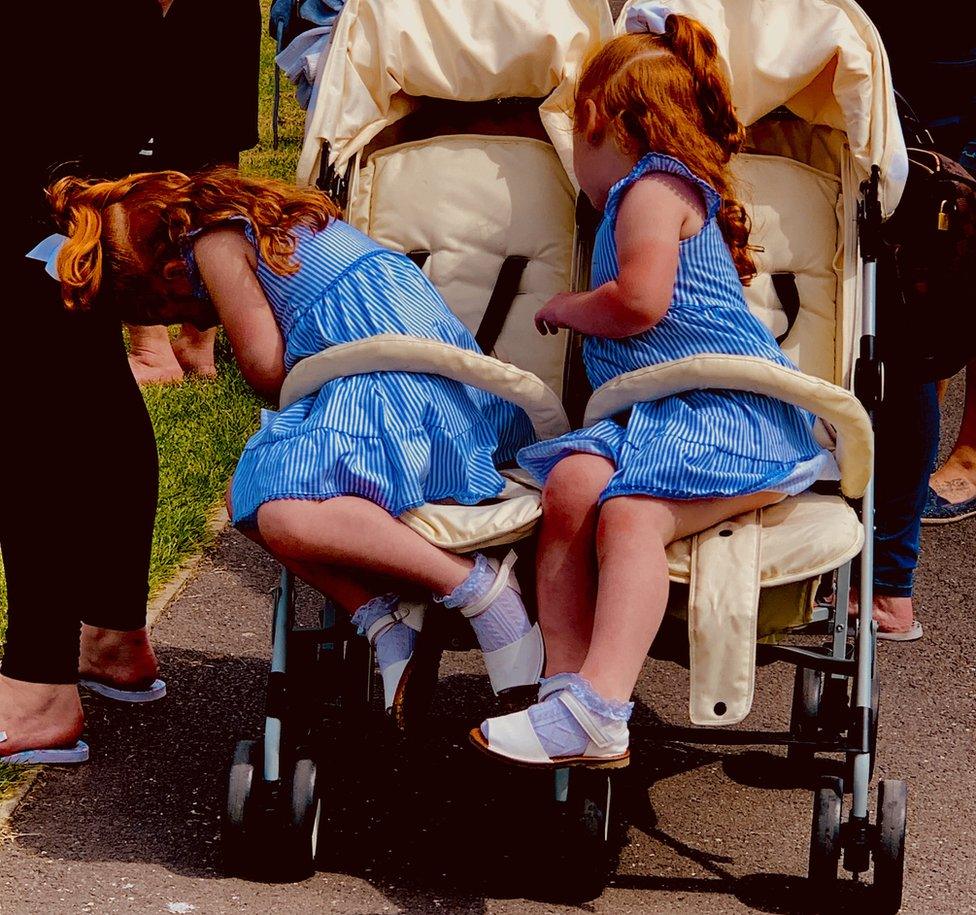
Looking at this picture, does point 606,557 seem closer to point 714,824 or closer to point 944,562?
point 714,824

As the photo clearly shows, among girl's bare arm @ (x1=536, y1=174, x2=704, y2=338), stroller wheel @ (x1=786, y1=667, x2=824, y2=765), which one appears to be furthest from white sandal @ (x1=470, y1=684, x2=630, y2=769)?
stroller wheel @ (x1=786, y1=667, x2=824, y2=765)

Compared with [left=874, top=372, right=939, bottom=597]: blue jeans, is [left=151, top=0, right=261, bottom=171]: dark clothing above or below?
above

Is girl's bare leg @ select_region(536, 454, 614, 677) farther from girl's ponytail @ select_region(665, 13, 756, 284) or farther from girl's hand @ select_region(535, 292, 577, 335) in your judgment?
girl's ponytail @ select_region(665, 13, 756, 284)

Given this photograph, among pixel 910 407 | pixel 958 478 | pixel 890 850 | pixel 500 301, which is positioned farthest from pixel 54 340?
pixel 958 478

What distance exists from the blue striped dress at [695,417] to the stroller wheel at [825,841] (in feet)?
1.89

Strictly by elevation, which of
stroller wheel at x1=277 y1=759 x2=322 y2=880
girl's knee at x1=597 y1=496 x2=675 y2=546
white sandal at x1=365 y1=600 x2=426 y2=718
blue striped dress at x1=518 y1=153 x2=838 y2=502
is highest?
blue striped dress at x1=518 y1=153 x2=838 y2=502

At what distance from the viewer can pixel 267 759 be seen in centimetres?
297

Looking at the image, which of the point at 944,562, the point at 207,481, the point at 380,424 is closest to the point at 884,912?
the point at 380,424

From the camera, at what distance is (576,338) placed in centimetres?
386

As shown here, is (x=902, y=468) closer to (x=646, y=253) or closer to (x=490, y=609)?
(x=646, y=253)

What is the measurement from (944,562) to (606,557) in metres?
2.65

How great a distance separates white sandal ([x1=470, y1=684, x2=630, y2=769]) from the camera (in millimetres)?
2734

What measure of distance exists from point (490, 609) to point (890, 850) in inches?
32.8

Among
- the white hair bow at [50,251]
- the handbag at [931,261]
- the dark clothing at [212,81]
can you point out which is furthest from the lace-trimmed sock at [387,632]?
the dark clothing at [212,81]
